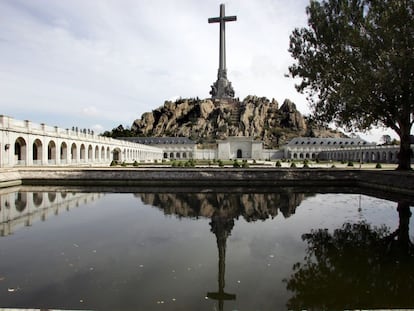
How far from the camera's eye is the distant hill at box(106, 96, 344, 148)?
136 m

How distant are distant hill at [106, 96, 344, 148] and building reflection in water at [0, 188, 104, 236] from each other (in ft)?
357

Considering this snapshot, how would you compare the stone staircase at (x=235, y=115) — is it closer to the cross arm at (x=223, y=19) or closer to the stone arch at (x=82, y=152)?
the cross arm at (x=223, y=19)

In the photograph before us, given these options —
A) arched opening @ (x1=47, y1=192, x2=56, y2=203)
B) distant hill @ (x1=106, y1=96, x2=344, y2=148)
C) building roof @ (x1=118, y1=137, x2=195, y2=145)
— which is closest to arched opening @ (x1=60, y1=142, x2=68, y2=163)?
arched opening @ (x1=47, y1=192, x2=56, y2=203)

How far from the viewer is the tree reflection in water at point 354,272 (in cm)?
611

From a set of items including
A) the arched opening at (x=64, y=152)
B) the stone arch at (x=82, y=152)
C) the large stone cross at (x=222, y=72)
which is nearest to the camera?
the arched opening at (x=64, y=152)

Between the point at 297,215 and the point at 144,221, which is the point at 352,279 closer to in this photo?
the point at 297,215

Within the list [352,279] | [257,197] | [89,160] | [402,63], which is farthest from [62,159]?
[352,279]

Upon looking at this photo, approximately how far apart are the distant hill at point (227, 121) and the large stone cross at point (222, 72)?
12.2 feet

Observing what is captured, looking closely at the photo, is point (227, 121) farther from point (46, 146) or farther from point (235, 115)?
point (46, 146)

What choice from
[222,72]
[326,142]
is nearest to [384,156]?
[326,142]

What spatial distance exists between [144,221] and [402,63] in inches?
772

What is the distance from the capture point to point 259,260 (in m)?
8.31

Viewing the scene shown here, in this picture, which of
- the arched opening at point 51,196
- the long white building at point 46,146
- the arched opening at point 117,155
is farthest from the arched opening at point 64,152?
the arched opening at point 51,196

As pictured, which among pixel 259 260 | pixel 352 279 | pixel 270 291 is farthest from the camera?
pixel 259 260
